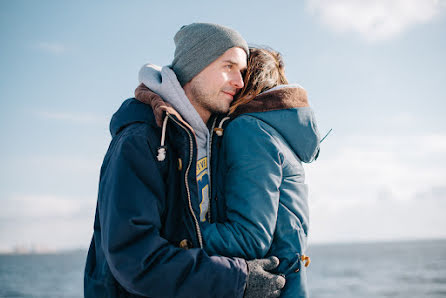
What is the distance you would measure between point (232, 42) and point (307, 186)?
3.83 ft

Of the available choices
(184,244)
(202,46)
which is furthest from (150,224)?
(202,46)

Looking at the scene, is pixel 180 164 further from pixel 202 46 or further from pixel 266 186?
pixel 202 46

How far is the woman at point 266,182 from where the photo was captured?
2.28 metres

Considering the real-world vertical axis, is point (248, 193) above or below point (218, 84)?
below

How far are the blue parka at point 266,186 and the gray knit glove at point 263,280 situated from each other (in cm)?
8

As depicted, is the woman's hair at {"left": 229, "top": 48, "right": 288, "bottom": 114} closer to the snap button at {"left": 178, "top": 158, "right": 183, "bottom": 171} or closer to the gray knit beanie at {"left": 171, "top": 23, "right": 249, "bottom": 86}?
the gray knit beanie at {"left": 171, "top": 23, "right": 249, "bottom": 86}

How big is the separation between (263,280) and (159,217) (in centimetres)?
65

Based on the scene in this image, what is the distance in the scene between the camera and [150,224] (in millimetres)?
2080

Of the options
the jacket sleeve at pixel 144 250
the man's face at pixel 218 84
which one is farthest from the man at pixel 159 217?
the man's face at pixel 218 84

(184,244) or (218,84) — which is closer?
(184,244)

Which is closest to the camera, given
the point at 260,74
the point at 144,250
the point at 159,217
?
the point at 144,250

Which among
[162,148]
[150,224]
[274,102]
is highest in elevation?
[274,102]

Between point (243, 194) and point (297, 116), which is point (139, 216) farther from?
point (297, 116)

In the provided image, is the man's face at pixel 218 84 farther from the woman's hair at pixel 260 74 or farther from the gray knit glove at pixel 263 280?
the gray knit glove at pixel 263 280
